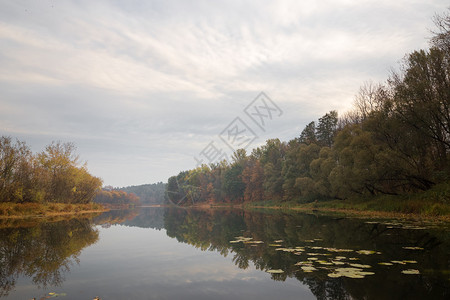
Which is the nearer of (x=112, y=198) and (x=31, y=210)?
(x=31, y=210)

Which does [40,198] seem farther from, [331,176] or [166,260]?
[331,176]

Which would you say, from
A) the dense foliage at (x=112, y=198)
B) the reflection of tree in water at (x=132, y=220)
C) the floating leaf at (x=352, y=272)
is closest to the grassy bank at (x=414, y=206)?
the floating leaf at (x=352, y=272)

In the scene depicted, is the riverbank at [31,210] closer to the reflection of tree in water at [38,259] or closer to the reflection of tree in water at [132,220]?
the reflection of tree in water at [132,220]

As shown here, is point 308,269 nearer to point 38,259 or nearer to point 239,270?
point 239,270

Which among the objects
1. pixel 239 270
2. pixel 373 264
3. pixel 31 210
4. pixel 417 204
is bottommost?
pixel 239 270

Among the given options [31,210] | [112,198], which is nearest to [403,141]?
[31,210]

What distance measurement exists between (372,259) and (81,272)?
828cm

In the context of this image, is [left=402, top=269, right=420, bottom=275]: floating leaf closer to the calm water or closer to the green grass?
the calm water

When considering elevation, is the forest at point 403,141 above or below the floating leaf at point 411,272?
above

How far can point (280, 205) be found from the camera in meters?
57.9

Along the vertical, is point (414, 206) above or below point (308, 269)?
above

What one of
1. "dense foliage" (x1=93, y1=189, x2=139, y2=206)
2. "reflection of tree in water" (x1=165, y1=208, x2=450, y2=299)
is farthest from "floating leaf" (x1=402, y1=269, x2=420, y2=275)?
"dense foliage" (x1=93, y1=189, x2=139, y2=206)

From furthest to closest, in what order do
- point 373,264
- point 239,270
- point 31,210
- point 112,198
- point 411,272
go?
point 112,198
point 31,210
point 239,270
point 373,264
point 411,272

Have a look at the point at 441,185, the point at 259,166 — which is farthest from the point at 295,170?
the point at 441,185
